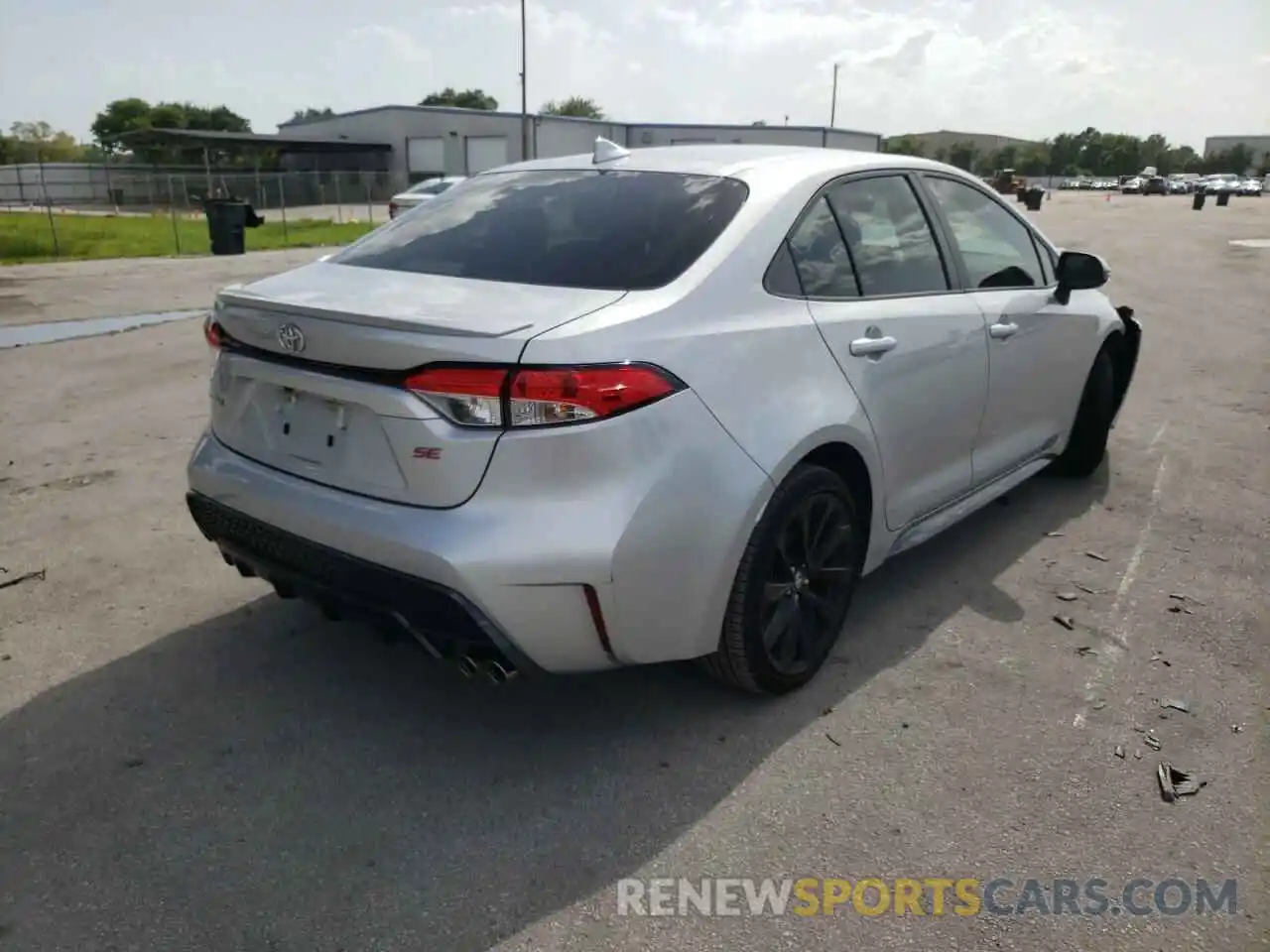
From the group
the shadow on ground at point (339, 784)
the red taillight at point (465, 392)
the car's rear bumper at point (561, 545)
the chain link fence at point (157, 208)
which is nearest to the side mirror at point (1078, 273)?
the shadow on ground at point (339, 784)

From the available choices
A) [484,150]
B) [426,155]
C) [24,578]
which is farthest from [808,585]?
[426,155]

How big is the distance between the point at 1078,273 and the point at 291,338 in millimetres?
3546

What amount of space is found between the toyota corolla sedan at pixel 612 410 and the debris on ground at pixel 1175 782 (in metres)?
1.05

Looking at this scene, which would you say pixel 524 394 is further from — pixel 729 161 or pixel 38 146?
pixel 38 146

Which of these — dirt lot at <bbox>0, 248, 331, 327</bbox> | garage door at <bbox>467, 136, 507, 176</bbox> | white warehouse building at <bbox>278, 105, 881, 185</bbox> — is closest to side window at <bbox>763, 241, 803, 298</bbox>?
dirt lot at <bbox>0, 248, 331, 327</bbox>

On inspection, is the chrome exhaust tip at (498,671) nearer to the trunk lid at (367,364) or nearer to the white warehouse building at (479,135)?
the trunk lid at (367,364)

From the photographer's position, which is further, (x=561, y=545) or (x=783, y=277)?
(x=783, y=277)

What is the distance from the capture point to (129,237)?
84.5ft

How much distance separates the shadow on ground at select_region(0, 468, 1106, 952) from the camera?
235 centimetres

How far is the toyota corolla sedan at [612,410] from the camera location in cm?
253

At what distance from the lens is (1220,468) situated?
574cm

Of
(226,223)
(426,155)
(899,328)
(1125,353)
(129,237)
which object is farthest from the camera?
(426,155)

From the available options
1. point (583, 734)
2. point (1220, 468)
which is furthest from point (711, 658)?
point (1220, 468)

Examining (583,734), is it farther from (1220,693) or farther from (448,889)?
(1220,693)
